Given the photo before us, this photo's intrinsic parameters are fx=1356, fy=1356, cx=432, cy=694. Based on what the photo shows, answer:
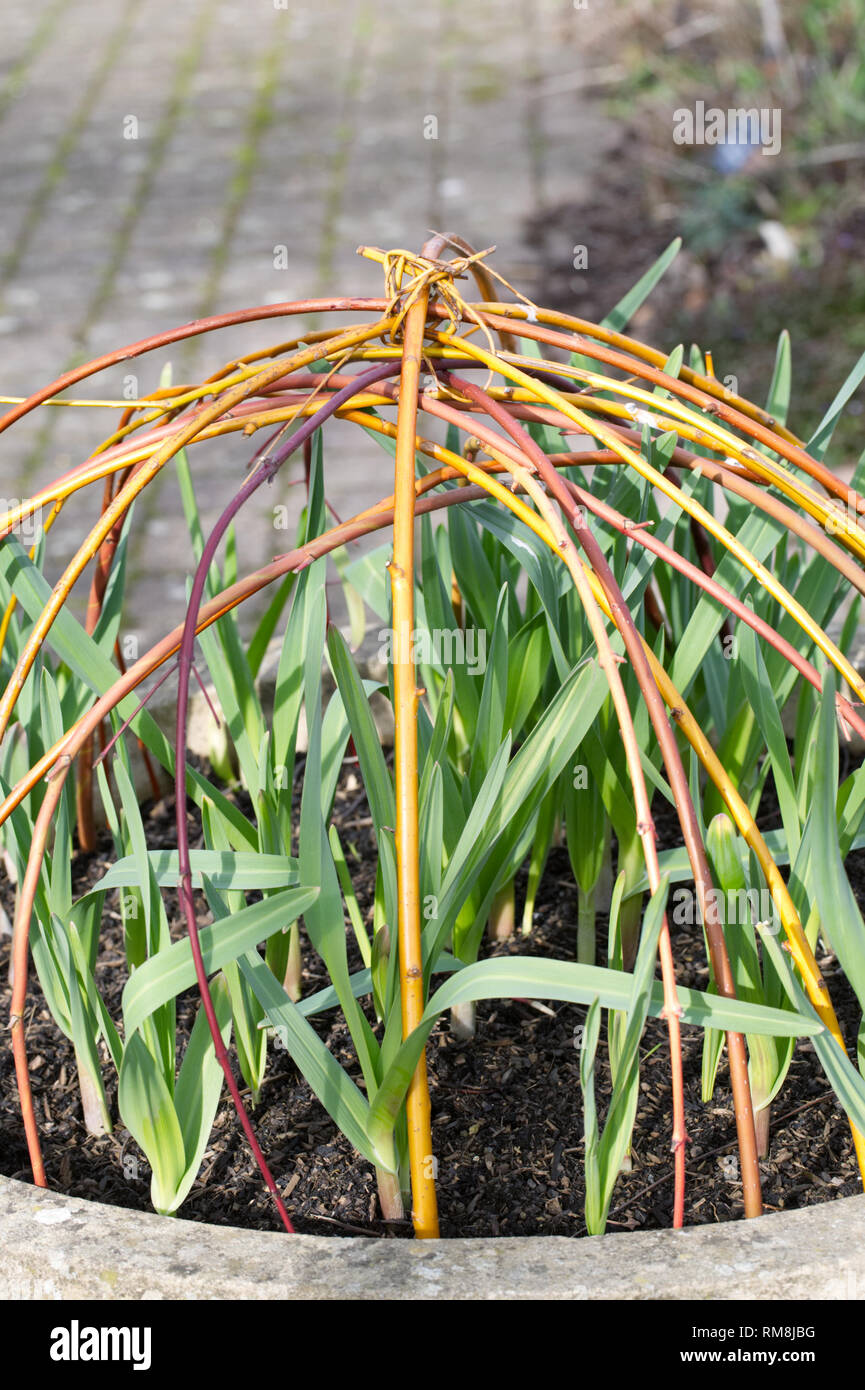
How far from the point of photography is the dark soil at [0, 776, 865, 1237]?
1.26 metres

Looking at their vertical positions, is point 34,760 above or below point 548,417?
below

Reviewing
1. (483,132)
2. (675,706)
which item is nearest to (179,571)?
(675,706)

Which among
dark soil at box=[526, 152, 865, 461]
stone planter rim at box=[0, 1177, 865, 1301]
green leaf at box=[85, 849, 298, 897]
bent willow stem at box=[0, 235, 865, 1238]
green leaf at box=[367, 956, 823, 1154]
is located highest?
dark soil at box=[526, 152, 865, 461]

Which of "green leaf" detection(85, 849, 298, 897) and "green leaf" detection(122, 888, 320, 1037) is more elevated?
"green leaf" detection(85, 849, 298, 897)

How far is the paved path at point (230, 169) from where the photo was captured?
11.0 feet

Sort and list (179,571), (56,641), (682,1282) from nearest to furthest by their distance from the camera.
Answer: (682,1282), (56,641), (179,571)

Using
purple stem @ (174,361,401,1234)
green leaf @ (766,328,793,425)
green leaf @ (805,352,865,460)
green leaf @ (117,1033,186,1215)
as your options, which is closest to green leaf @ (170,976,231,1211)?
green leaf @ (117,1033,186,1215)

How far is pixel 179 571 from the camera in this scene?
2895 mm

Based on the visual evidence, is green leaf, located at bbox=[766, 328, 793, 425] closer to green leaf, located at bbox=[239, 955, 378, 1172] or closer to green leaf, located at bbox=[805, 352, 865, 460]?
green leaf, located at bbox=[805, 352, 865, 460]

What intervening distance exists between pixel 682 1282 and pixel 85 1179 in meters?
0.61

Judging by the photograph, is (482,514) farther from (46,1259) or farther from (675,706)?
(46,1259)

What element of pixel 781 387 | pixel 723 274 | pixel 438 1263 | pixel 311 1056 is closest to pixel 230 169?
pixel 723 274

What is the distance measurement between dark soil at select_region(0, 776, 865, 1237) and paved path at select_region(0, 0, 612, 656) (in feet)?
4.72

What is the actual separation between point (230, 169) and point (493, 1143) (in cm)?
399
